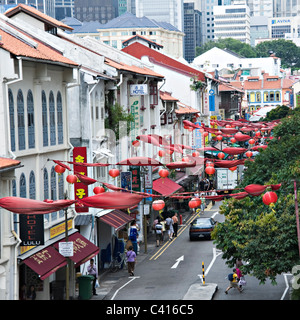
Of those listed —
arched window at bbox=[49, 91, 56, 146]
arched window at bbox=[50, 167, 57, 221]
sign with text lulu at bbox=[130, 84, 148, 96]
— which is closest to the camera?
arched window at bbox=[50, 167, 57, 221]

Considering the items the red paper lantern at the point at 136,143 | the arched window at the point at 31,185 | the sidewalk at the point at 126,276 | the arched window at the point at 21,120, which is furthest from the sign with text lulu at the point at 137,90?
the arched window at the point at 21,120

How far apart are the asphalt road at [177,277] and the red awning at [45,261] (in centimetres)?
351

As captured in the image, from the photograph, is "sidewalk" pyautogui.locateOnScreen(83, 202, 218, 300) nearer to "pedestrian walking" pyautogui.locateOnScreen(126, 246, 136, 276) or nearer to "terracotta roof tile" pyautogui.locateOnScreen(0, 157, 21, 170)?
"pedestrian walking" pyautogui.locateOnScreen(126, 246, 136, 276)

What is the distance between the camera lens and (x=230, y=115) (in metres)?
94.7

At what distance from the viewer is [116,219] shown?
35406 mm

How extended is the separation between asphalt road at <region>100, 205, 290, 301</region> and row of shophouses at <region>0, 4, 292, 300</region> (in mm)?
1838

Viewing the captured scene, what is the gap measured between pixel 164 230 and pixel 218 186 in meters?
14.2

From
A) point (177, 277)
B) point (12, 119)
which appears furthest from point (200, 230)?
point (12, 119)

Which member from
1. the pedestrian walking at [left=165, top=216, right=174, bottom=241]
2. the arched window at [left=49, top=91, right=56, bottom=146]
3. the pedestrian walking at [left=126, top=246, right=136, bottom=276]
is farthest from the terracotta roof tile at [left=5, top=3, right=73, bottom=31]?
the pedestrian walking at [left=165, top=216, right=174, bottom=241]

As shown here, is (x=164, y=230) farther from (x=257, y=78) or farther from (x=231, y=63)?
(x=231, y=63)

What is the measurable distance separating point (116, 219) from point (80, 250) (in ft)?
22.0

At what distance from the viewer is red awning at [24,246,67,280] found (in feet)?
77.8

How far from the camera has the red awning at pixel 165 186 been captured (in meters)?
45.9

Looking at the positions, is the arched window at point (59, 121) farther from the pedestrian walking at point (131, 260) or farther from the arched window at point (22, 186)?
the pedestrian walking at point (131, 260)
